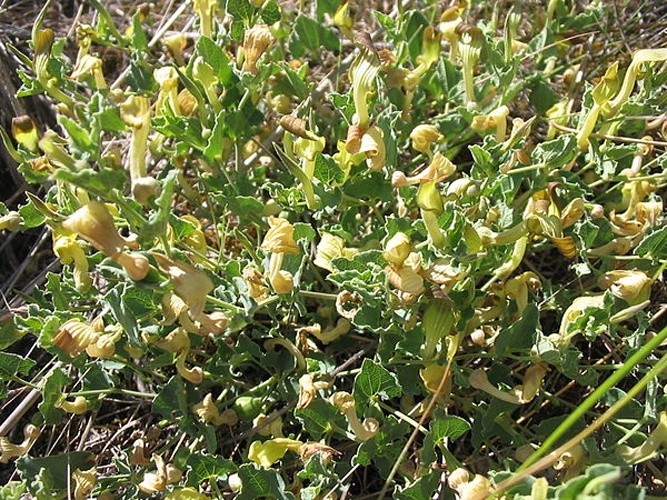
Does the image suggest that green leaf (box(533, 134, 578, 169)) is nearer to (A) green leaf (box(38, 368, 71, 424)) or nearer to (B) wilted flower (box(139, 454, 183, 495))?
(B) wilted flower (box(139, 454, 183, 495))

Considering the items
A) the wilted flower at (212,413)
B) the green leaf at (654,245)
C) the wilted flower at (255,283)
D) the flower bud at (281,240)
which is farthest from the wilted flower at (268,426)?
the green leaf at (654,245)

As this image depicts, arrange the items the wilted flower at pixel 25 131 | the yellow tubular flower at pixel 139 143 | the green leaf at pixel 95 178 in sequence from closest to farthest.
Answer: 1. the green leaf at pixel 95 178
2. the yellow tubular flower at pixel 139 143
3. the wilted flower at pixel 25 131

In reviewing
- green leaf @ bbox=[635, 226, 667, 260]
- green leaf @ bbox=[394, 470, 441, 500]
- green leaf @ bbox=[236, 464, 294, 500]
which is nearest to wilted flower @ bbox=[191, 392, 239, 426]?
green leaf @ bbox=[236, 464, 294, 500]

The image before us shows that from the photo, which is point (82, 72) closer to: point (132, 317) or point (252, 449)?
point (132, 317)

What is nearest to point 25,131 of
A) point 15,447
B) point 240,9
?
point 240,9

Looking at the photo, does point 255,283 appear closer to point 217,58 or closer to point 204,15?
point 217,58

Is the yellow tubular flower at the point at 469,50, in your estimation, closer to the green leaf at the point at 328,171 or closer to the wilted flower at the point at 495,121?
the wilted flower at the point at 495,121
